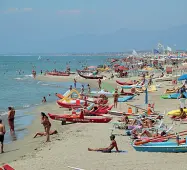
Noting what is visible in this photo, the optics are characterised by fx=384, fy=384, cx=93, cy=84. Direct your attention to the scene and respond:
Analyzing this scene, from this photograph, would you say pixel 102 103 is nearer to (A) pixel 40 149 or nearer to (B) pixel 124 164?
(A) pixel 40 149

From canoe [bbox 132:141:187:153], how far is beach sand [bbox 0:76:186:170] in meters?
0.21

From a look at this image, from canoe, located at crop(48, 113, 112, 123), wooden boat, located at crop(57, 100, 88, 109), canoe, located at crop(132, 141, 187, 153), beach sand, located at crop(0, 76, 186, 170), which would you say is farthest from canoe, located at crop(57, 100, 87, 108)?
canoe, located at crop(132, 141, 187, 153)

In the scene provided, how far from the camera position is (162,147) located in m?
11.8

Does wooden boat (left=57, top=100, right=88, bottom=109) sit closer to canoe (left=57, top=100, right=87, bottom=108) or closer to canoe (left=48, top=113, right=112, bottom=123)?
canoe (left=57, top=100, right=87, bottom=108)

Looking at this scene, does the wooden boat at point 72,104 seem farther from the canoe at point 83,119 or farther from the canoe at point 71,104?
the canoe at point 83,119

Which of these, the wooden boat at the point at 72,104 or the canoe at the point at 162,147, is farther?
the wooden boat at the point at 72,104

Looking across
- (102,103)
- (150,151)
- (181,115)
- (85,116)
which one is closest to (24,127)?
(85,116)

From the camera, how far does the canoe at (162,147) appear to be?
11.6 m

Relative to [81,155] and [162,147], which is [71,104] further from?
[162,147]

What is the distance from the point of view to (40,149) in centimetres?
1345

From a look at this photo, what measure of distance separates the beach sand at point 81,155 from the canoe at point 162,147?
21 cm

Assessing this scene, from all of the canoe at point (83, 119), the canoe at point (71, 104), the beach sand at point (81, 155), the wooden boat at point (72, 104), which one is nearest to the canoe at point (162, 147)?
the beach sand at point (81, 155)

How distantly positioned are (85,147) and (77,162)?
199cm

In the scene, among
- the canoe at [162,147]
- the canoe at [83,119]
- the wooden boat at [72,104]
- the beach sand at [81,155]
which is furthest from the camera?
the wooden boat at [72,104]
